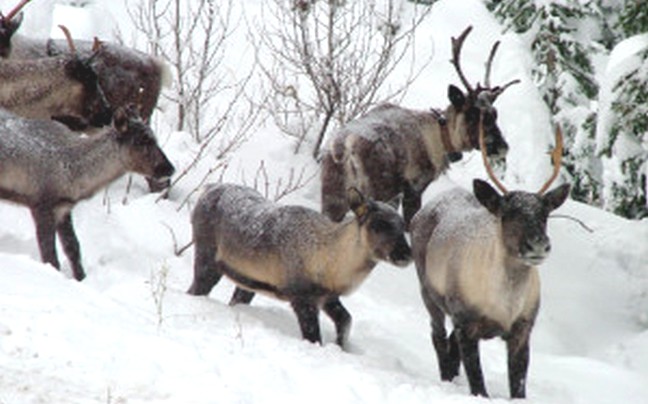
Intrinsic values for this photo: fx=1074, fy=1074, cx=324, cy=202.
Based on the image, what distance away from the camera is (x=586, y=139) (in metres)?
13.6

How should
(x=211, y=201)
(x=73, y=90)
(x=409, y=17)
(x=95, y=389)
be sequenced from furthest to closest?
(x=409, y=17) < (x=73, y=90) < (x=211, y=201) < (x=95, y=389)

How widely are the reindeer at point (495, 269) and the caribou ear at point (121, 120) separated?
9.92 feet

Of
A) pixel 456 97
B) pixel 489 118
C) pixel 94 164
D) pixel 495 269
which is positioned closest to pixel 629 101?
pixel 489 118

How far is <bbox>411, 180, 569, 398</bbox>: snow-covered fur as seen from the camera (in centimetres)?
621

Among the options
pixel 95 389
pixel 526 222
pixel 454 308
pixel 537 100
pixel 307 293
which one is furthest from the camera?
pixel 537 100

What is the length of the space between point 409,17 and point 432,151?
11796 mm

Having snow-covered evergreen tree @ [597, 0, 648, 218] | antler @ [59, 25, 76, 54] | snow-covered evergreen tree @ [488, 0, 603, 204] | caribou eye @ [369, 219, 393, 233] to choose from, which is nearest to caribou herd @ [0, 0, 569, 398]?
caribou eye @ [369, 219, 393, 233]

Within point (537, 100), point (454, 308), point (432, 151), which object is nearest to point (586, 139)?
point (537, 100)

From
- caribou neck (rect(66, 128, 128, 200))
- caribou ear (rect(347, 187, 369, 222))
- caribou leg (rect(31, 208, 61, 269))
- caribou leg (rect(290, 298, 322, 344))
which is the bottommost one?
caribou leg (rect(31, 208, 61, 269))

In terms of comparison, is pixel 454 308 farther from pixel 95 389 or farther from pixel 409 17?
pixel 409 17

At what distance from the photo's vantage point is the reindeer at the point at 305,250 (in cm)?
746

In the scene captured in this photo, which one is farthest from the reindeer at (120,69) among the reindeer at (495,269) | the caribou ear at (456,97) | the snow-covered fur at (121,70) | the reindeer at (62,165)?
the reindeer at (495,269)

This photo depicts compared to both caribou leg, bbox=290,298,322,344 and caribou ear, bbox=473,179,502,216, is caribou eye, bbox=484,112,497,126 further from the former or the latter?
caribou ear, bbox=473,179,502,216

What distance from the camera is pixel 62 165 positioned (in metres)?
8.54
